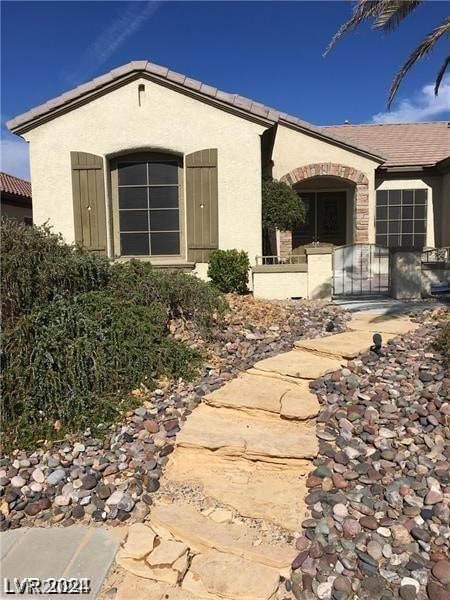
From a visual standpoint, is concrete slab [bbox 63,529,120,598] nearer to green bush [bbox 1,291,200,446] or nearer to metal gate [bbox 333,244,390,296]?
green bush [bbox 1,291,200,446]

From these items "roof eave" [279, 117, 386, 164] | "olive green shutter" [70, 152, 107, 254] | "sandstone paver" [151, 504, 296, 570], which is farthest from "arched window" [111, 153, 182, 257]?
"sandstone paver" [151, 504, 296, 570]

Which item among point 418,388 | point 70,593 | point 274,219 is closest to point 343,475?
point 418,388

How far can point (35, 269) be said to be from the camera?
4.60 metres

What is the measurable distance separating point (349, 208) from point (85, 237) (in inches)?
286

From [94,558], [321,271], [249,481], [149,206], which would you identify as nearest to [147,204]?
[149,206]

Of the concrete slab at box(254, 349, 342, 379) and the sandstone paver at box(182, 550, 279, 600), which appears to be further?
the concrete slab at box(254, 349, 342, 379)

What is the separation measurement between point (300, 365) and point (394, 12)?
6.62 meters

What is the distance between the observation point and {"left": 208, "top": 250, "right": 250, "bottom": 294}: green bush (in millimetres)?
9599

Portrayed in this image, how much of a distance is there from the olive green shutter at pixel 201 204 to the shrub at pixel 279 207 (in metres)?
1.20

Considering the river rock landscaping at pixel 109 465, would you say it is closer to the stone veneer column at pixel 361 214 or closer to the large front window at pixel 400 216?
the stone veneer column at pixel 361 214

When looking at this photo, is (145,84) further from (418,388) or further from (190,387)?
(418,388)

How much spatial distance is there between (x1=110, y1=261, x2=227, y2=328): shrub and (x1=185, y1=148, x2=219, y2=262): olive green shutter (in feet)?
13.5

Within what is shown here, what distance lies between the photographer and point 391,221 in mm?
13359

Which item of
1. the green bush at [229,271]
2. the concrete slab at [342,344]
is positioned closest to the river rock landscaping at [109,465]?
the concrete slab at [342,344]
